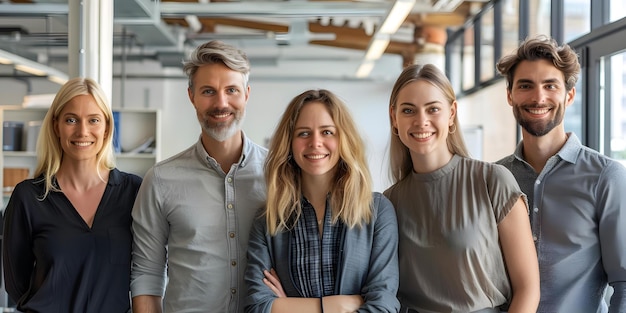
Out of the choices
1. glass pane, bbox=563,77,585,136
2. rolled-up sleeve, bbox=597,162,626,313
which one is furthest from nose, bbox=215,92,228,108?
glass pane, bbox=563,77,585,136

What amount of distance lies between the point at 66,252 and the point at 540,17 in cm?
422

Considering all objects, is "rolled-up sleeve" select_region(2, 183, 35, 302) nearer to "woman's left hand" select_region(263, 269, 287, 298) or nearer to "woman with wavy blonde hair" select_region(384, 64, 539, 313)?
"woman's left hand" select_region(263, 269, 287, 298)

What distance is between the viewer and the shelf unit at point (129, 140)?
20.2 ft

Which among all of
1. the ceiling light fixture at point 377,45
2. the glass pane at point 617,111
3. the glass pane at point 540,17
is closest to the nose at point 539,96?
the glass pane at point 617,111

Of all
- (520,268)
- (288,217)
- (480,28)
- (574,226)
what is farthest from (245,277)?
(480,28)

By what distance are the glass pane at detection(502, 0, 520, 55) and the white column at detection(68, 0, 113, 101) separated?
3533 millimetres

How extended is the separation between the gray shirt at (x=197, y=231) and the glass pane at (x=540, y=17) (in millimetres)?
3318

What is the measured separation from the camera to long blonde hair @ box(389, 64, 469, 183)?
2.15m

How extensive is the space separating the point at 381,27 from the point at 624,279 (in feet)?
11.1

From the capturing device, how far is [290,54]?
10883 millimetres

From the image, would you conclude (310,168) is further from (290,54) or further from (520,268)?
(290,54)

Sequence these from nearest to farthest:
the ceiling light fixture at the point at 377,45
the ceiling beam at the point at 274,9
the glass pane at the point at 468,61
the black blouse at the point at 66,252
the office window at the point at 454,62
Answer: the black blouse at the point at 66,252 → the ceiling light fixture at the point at 377,45 → the ceiling beam at the point at 274,9 → the glass pane at the point at 468,61 → the office window at the point at 454,62

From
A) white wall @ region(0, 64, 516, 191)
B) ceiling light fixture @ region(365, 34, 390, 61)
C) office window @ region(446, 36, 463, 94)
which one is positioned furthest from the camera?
white wall @ region(0, 64, 516, 191)

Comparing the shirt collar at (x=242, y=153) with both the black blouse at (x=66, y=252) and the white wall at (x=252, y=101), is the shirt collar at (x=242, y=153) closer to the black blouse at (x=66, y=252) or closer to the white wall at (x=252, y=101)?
the black blouse at (x=66, y=252)
